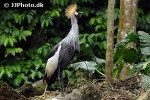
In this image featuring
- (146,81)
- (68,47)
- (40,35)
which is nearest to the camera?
(146,81)

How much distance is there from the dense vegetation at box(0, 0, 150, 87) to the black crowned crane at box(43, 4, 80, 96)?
1.31 metres

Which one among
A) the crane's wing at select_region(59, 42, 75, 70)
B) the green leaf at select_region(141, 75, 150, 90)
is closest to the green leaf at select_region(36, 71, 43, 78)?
the crane's wing at select_region(59, 42, 75, 70)

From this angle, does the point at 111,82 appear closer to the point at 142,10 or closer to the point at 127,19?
the point at 127,19

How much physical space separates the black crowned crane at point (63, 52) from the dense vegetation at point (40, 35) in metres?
1.31

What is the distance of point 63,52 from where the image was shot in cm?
719

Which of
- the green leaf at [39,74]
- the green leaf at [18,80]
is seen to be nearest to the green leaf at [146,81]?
the green leaf at [39,74]

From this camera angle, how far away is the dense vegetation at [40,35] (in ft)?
30.6

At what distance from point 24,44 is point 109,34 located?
10.5 feet

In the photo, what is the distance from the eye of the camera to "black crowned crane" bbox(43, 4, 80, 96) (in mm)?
7172

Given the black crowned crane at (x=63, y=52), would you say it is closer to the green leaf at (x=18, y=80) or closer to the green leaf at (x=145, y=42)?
the green leaf at (x=145, y=42)

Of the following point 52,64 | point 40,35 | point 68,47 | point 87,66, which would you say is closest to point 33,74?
point 40,35

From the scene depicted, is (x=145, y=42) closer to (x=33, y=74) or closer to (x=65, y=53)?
(x=65, y=53)

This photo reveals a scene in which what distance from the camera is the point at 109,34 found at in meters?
7.18

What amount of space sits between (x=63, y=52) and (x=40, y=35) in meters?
3.21
